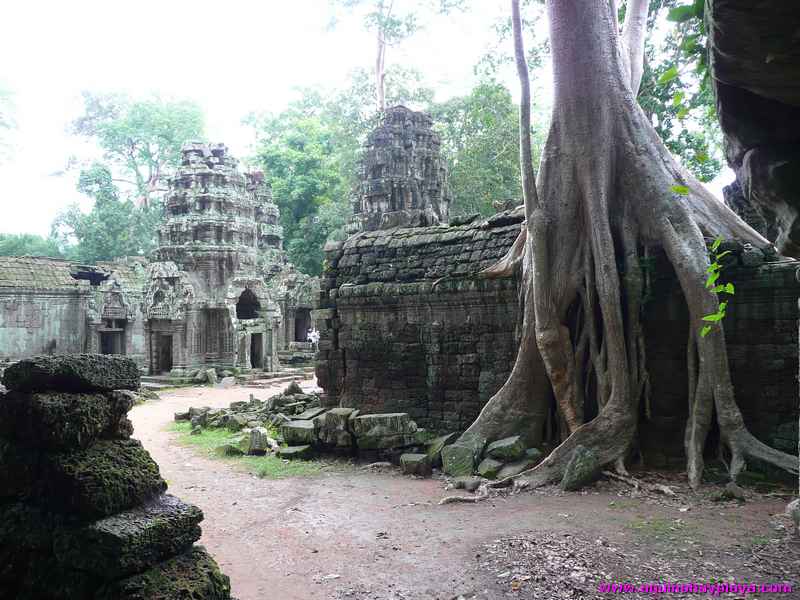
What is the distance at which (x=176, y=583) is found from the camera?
8.93 feet

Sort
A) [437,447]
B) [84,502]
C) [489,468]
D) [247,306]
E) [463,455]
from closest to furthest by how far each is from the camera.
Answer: [84,502] < [489,468] < [463,455] < [437,447] < [247,306]

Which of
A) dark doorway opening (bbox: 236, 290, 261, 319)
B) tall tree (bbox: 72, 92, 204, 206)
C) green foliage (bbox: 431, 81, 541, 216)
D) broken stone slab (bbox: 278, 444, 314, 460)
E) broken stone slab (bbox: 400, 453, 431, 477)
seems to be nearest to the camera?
broken stone slab (bbox: 400, 453, 431, 477)

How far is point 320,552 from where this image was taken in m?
4.59

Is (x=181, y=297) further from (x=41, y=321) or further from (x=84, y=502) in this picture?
(x=84, y=502)

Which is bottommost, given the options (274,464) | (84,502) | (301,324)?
(274,464)

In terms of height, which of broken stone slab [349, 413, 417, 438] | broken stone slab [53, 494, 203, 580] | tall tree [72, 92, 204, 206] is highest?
tall tree [72, 92, 204, 206]

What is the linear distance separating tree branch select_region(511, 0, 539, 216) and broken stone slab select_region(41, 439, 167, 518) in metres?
5.11

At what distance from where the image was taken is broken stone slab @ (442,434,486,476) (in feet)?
21.5

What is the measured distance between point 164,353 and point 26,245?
1624 cm

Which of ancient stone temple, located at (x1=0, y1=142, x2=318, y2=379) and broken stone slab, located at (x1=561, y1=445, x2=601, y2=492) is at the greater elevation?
ancient stone temple, located at (x1=0, y1=142, x2=318, y2=379)

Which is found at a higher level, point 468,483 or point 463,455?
point 463,455

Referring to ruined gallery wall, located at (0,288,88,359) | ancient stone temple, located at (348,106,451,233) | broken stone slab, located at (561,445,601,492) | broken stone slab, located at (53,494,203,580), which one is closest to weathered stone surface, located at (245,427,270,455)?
broken stone slab, located at (561,445,601,492)

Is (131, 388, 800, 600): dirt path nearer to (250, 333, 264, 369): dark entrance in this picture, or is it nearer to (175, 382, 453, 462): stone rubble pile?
(175, 382, 453, 462): stone rubble pile

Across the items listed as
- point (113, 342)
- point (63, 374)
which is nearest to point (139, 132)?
point (113, 342)
